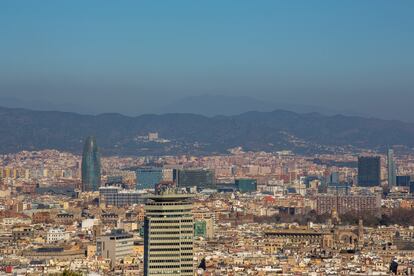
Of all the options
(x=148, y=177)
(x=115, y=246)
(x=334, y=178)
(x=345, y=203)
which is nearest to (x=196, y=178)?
(x=148, y=177)

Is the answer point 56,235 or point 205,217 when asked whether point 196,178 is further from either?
point 56,235

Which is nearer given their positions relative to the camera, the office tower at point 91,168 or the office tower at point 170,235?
the office tower at point 170,235

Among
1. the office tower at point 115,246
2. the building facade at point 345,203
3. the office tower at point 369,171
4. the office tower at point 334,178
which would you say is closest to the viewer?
the office tower at point 115,246

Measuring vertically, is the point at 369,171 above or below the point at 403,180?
above

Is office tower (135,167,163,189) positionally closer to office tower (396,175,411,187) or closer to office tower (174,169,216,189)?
office tower (174,169,216,189)

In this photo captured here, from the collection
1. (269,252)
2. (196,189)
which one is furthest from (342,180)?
(269,252)

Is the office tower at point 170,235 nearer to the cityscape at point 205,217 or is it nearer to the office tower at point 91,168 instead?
the cityscape at point 205,217

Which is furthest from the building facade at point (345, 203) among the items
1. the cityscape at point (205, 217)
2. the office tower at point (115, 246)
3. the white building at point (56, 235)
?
the office tower at point (115, 246)
